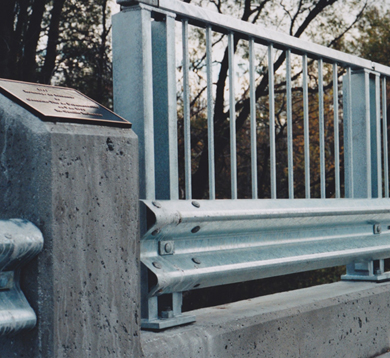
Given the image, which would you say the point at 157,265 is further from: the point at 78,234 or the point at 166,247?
the point at 78,234

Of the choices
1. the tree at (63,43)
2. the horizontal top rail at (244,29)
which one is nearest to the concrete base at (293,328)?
the horizontal top rail at (244,29)

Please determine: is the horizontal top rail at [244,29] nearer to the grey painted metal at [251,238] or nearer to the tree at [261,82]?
the grey painted metal at [251,238]

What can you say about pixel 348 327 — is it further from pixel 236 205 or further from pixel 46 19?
pixel 46 19

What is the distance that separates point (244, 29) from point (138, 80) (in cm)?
73

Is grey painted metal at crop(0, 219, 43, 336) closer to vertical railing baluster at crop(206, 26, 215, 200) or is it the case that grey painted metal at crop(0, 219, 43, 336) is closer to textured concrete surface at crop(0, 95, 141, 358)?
textured concrete surface at crop(0, 95, 141, 358)

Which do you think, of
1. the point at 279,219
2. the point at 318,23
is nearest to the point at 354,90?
the point at 279,219

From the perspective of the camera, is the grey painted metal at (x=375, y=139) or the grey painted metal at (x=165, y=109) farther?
the grey painted metal at (x=375, y=139)

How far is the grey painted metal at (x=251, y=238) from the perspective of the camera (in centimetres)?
Answer: 239

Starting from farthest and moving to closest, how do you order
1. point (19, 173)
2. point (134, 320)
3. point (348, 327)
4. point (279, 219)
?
point (348, 327) → point (279, 219) → point (134, 320) → point (19, 173)

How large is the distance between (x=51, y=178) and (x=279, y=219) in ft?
4.65

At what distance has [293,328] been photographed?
2.88 m

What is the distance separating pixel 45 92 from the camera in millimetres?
2045

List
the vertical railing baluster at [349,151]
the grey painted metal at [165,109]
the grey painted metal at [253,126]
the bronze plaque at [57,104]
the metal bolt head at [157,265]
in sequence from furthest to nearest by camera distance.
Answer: the vertical railing baluster at [349,151]
the grey painted metal at [253,126]
the grey painted metal at [165,109]
the metal bolt head at [157,265]
the bronze plaque at [57,104]

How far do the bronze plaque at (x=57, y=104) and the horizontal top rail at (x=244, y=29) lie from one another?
55 centimetres
